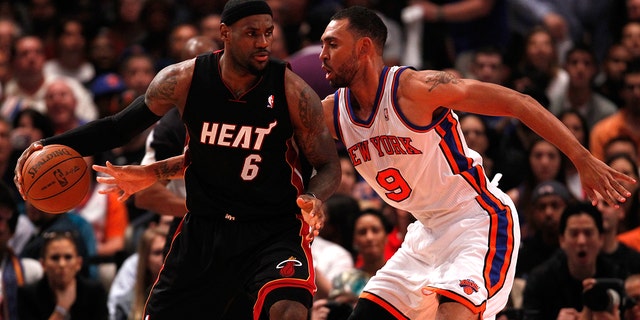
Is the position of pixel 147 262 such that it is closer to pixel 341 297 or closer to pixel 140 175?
pixel 341 297

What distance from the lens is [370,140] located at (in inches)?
247

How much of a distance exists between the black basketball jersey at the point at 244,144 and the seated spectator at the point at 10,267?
308 centimetres

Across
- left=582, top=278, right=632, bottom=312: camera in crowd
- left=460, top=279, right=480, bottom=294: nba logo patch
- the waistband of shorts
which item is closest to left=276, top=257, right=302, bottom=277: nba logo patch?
the waistband of shorts

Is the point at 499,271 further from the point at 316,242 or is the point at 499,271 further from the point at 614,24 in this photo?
the point at 614,24

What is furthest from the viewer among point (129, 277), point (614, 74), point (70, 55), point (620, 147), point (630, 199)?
point (70, 55)

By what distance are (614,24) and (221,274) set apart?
772 centimetres

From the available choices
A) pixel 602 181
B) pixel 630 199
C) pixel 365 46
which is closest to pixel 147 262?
pixel 365 46

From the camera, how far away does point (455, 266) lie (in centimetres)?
605

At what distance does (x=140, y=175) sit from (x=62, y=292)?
2.66m

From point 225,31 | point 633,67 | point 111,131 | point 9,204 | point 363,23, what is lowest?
point 9,204

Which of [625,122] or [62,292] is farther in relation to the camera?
[625,122]

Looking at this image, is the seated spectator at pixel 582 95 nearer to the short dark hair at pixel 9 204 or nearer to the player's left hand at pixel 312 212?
the short dark hair at pixel 9 204

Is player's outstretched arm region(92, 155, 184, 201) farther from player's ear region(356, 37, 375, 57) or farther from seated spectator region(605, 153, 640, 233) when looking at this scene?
seated spectator region(605, 153, 640, 233)

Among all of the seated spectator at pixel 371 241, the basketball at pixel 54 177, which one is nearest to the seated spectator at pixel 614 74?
the seated spectator at pixel 371 241
